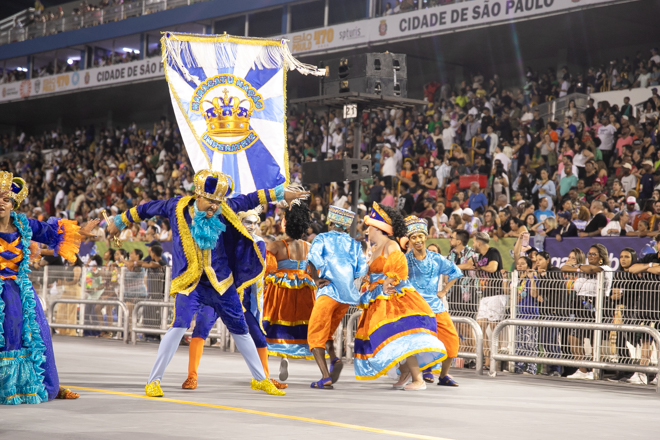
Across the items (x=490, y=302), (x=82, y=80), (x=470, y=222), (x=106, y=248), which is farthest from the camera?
(x=82, y=80)

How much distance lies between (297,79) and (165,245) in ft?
33.5

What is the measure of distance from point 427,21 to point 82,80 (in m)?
13.8

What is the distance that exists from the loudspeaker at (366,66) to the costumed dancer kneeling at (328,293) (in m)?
3.34

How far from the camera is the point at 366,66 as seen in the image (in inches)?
403

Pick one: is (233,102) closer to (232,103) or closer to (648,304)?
(232,103)

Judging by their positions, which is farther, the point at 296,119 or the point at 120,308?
the point at 296,119

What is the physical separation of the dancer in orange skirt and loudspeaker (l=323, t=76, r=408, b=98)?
293 cm

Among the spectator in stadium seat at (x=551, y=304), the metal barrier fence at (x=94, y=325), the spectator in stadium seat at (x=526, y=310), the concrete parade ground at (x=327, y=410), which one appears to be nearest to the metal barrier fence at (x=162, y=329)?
the metal barrier fence at (x=94, y=325)

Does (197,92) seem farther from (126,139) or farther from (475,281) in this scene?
(126,139)

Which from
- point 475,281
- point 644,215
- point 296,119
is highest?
point 296,119

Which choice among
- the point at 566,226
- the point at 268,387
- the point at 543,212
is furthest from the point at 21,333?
the point at 543,212

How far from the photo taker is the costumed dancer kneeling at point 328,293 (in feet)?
24.7

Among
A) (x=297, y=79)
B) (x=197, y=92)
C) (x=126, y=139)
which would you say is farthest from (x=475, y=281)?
(x=126, y=139)

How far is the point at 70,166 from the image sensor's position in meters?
27.7
